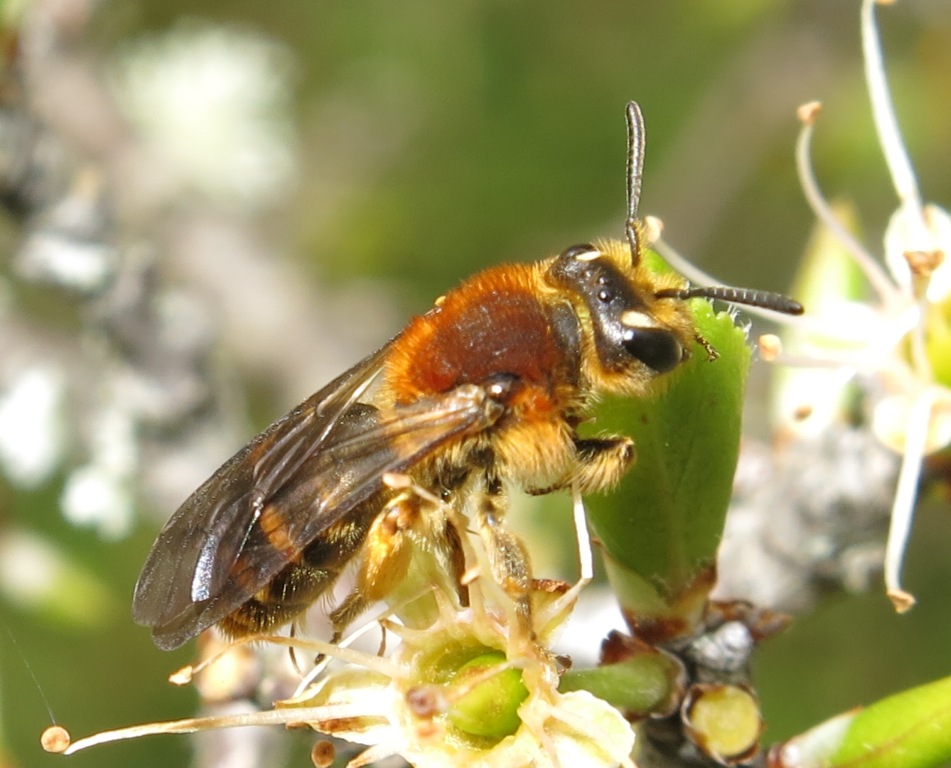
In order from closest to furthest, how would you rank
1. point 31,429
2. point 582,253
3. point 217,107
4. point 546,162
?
1. point 582,253
2. point 31,429
3. point 217,107
4. point 546,162

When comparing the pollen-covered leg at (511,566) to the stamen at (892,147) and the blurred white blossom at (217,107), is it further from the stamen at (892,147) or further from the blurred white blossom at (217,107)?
the blurred white blossom at (217,107)

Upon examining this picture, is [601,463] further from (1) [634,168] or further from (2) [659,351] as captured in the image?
(1) [634,168]

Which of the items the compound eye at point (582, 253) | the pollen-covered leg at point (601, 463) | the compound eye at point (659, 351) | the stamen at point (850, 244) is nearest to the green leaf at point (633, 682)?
the pollen-covered leg at point (601, 463)

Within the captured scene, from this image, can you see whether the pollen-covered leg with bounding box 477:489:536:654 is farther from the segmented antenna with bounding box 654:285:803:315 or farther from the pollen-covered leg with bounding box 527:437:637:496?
the segmented antenna with bounding box 654:285:803:315

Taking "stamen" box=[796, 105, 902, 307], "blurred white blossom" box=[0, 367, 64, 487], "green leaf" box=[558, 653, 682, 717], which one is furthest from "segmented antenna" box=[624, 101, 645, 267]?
"blurred white blossom" box=[0, 367, 64, 487]

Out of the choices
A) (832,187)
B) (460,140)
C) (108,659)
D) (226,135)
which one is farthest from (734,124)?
(108,659)

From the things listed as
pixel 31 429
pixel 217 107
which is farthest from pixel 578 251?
pixel 217 107

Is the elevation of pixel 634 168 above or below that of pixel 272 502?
above
